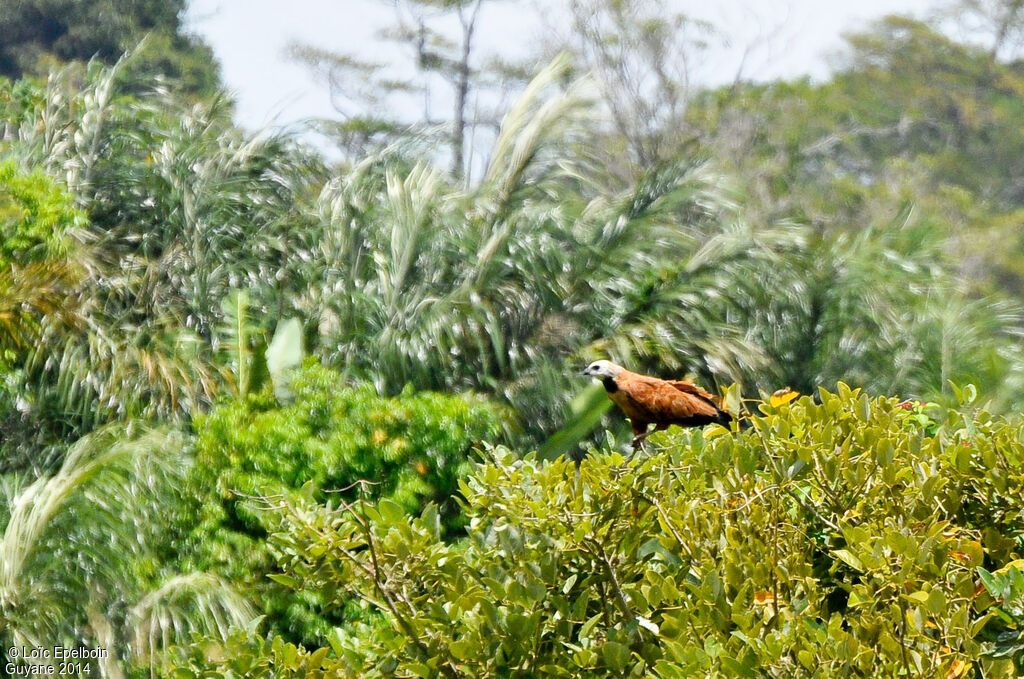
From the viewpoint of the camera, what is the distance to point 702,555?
2.41m

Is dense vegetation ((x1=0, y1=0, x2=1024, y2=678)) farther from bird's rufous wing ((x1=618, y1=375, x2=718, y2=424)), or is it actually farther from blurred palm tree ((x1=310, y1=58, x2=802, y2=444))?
bird's rufous wing ((x1=618, y1=375, x2=718, y2=424))

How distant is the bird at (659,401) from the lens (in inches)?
205

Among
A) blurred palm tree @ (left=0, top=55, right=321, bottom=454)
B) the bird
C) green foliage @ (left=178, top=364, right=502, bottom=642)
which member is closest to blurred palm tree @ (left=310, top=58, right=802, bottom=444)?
blurred palm tree @ (left=0, top=55, right=321, bottom=454)

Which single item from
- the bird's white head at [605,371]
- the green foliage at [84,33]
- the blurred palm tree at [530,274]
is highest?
the green foliage at [84,33]

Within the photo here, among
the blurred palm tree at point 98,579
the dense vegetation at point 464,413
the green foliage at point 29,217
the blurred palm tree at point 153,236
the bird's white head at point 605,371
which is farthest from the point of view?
the green foliage at point 29,217

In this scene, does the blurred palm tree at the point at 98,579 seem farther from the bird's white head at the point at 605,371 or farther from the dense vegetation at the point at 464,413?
the bird's white head at the point at 605,371

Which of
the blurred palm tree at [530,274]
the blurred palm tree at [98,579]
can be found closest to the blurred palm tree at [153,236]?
the blurred palm tree at [530,274]

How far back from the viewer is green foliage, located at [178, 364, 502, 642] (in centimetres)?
602

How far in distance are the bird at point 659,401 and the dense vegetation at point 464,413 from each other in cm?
33

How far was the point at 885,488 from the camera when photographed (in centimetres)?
243

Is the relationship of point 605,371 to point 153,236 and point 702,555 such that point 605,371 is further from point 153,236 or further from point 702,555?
point 153,236

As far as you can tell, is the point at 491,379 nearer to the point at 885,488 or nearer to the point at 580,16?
the point at 885,488

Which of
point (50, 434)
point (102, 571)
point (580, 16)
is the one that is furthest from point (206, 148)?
point (580, 16)

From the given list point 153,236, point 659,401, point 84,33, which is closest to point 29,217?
point 153,236
